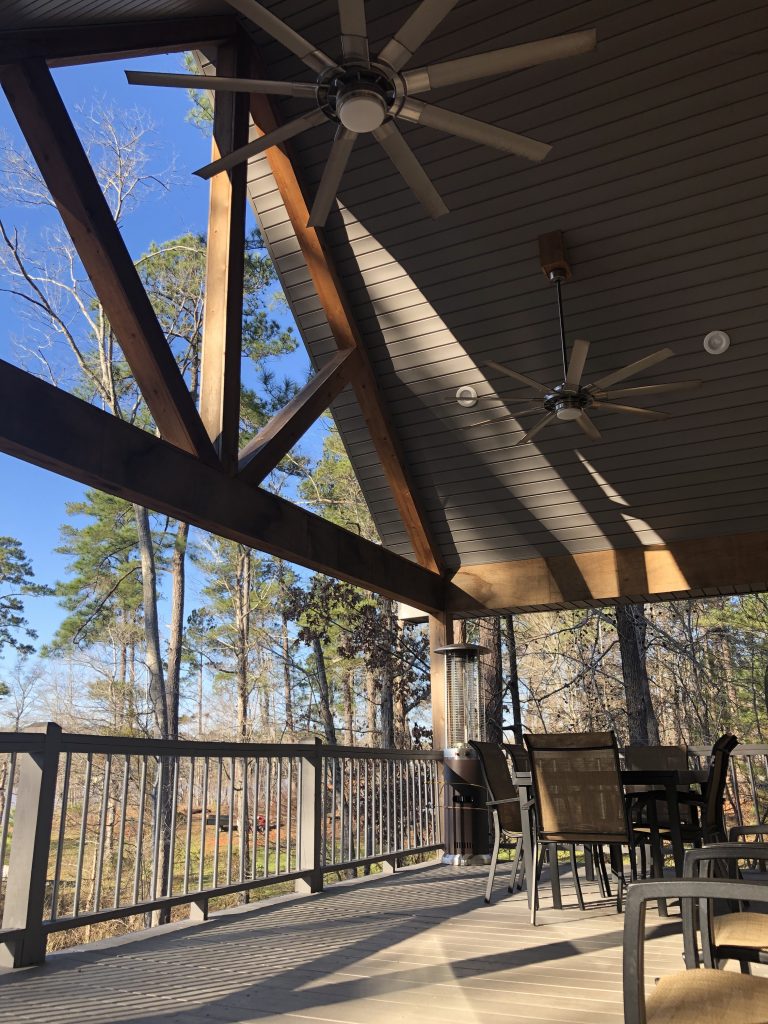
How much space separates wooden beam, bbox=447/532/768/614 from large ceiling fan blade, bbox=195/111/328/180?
16.5 ft

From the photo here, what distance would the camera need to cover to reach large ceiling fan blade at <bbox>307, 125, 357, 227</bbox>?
328 cm

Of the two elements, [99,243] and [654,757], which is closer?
[99,243]

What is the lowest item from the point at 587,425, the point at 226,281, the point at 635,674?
the point at 635,674

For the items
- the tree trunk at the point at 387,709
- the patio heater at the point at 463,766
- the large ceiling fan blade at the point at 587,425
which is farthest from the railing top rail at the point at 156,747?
the tree trunk at the point at 387,709

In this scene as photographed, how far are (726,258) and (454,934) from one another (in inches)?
181

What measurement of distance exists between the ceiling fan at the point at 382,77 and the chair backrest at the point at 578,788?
275cm

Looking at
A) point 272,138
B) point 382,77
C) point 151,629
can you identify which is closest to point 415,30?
point 382,77

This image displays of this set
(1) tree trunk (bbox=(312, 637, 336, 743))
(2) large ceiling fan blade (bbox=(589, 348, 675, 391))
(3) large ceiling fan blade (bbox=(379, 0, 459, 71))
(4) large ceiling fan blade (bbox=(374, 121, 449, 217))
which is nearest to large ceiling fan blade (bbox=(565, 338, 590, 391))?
(2) large ceiling fan blade (bbox=(589, 348, 675, 391))

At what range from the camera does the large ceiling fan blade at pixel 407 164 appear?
10.7 ft

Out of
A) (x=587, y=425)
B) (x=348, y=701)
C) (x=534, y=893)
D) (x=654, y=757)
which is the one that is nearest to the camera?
(x=534, y=893)

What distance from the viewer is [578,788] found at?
165 inches

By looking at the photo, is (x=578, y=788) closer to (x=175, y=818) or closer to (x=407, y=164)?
(x=175, y=818)

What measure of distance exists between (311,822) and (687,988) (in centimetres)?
408

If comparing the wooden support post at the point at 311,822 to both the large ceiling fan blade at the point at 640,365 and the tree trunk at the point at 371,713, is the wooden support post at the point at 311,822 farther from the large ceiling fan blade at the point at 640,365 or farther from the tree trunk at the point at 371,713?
the tree trunk at the point at 371,713
